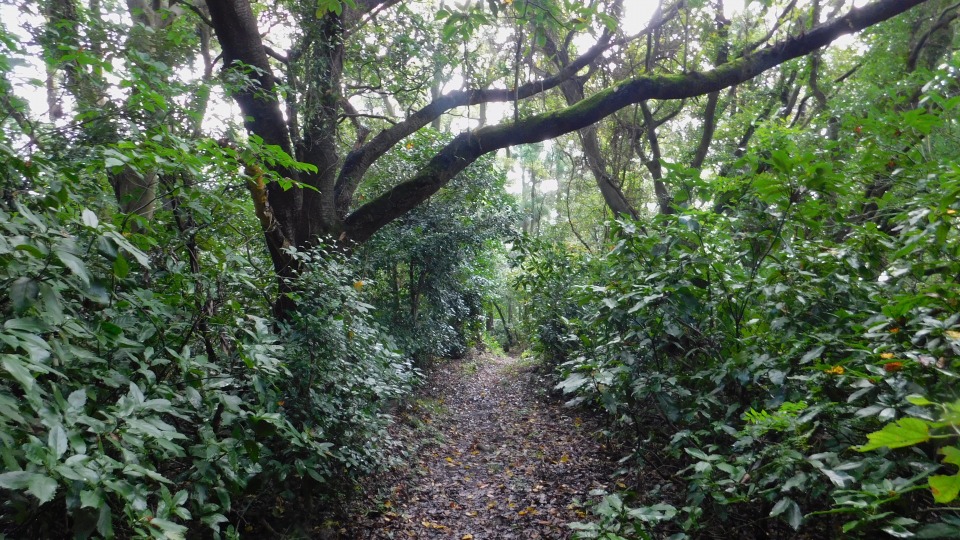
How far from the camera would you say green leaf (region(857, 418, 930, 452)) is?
131 centimetres

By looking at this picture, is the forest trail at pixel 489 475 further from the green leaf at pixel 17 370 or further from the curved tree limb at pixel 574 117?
the green leaf at pixel 17 370

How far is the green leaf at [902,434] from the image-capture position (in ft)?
4.30

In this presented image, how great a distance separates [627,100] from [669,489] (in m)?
4.20

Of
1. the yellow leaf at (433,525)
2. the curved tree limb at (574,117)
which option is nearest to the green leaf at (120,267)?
the yellow leaf at (433,525)

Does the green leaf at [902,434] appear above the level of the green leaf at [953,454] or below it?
above

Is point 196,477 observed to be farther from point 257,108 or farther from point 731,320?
point 257,108

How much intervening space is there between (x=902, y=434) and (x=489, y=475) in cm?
491

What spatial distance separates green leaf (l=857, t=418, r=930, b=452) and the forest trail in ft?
9.70

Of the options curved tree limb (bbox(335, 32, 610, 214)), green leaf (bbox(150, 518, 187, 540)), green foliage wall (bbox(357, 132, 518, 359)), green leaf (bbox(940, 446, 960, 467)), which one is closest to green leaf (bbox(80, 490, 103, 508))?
green leaf (bbox(150, 518, 187, 540))

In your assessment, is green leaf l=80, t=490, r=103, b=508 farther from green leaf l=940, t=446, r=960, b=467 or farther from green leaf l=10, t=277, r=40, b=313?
green leaf l=940, t=446, r=960, b=467

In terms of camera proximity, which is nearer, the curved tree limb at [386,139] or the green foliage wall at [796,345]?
the green foliage wall at [796,345]

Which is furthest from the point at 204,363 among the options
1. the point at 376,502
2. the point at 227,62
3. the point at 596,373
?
the point at 227,62

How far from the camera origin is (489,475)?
5.74m

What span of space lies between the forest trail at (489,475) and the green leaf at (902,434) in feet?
9.70
